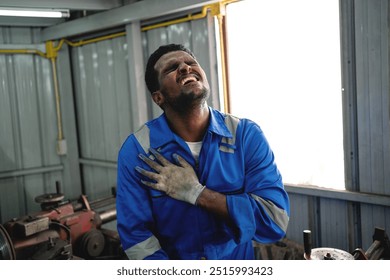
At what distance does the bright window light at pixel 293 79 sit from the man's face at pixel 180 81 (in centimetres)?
135

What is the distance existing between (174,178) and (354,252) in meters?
1.05

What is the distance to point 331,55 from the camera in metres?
2.33

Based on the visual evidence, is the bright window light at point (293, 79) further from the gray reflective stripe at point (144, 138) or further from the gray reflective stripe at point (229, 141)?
the gray reflective stripe at point (144, 138)

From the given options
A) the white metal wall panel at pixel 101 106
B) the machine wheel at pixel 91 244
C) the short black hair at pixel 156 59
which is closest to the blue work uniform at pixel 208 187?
the short black hair at pixel 156 59

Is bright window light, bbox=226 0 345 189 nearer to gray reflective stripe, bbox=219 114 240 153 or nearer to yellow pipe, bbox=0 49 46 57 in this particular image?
gray reflective stripe, bbox=219 114 240 153

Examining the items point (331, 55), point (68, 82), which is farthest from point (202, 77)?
point (68, 82)

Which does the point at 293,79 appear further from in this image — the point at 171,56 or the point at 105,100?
the point at 105,100

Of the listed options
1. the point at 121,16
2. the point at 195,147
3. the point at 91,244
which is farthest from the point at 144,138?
the point at 121,16

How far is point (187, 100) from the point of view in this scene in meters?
1.27

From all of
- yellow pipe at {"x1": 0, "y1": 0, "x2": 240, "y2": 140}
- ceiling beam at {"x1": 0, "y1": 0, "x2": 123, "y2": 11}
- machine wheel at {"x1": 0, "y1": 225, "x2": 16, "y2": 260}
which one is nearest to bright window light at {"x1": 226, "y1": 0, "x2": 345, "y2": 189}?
yellow pipe at {"x1": 0, "y1": 0, "x2": 240, "y2": 140}

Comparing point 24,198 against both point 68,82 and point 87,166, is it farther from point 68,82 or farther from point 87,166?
point 68,82

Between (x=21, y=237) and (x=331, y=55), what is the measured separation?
2.25m

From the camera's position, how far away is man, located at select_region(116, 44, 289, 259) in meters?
1.21

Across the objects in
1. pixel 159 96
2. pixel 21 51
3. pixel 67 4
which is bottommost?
pixel 159 96
